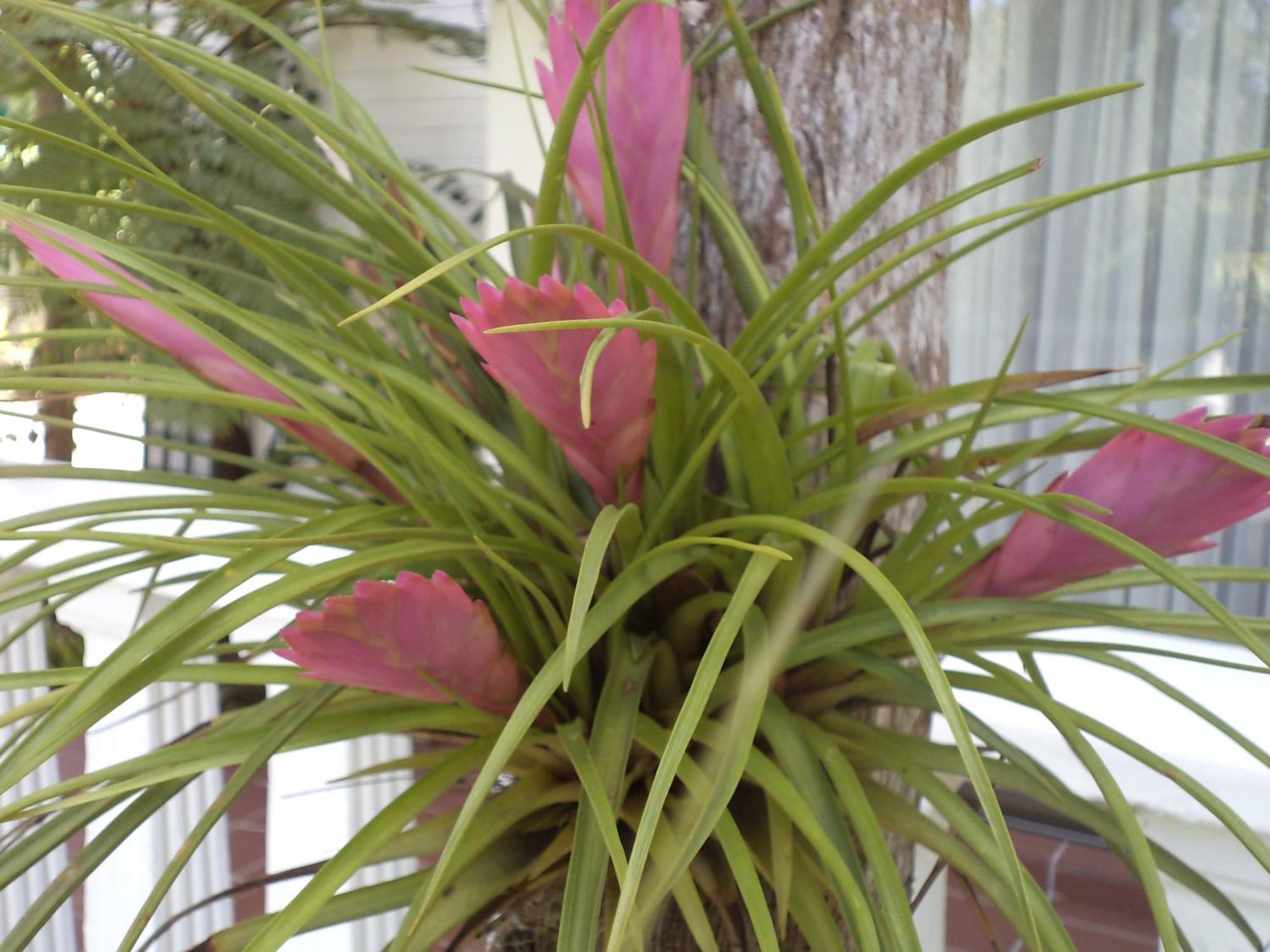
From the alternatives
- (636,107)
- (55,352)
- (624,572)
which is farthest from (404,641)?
(55,352)

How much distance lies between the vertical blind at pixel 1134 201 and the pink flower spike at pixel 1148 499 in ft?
5.21

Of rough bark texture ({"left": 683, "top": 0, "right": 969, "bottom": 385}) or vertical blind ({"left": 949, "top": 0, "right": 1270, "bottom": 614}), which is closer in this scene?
rough bark texture ({"left": 683, "top": 0, "right": 969, "bottom": 385})

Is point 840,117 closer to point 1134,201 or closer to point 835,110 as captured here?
point 835,110

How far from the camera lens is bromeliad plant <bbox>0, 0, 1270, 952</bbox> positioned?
271mm

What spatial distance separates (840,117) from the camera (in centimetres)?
46

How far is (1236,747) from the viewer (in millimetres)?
481

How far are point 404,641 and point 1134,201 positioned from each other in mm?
2031

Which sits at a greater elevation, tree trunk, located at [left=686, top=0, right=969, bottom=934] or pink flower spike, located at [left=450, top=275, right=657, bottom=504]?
tree trunk, located at [left=686, top=0, right=969, bottom=934]

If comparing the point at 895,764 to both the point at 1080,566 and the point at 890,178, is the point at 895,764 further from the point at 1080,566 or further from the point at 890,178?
the point at 890,178

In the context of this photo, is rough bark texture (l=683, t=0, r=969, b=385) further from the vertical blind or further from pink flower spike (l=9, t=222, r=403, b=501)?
the vertical blind

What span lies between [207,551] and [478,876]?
0.14m

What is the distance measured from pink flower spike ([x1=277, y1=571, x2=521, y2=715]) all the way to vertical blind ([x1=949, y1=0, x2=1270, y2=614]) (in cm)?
168

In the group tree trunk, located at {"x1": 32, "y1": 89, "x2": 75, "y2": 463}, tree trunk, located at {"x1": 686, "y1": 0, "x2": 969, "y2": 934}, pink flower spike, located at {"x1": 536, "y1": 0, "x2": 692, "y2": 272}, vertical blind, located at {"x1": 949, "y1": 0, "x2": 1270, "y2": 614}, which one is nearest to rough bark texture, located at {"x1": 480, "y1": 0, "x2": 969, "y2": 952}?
tree trunk, located at {"x1": 686, "y1": 0, "x2": 969, "y2": 934}

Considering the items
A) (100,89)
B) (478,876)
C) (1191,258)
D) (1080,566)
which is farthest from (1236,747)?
(100,89)
